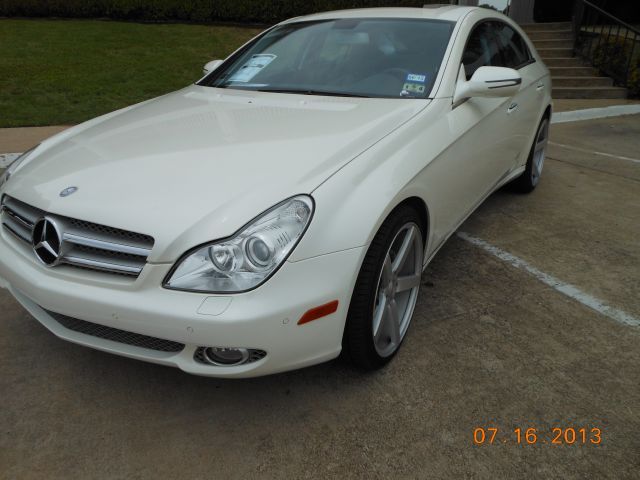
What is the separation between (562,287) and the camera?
2.91 meters

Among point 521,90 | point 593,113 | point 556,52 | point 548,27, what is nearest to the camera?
point 521,90

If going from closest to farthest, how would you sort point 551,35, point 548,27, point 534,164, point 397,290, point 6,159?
1. point 397,290
2. point 534,164
3. point 6,159
4. point 551,35
5. point 548,27

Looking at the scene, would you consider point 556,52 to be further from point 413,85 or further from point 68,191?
point 68,191

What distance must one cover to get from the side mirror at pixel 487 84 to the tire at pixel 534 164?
1.58 metres

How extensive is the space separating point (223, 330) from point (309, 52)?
2.02 m

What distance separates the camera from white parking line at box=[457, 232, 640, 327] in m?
2.63

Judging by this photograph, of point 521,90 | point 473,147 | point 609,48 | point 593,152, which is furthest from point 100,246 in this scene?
point 609,48

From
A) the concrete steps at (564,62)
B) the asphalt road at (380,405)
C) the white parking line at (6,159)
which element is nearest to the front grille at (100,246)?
the asphalt road at (380,405)

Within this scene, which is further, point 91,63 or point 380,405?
point 91,63

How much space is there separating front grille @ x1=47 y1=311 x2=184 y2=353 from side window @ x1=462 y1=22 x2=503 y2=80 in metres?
2.12

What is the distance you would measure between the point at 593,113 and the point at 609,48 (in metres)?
2.57

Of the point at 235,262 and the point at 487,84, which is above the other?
the point at 487,84

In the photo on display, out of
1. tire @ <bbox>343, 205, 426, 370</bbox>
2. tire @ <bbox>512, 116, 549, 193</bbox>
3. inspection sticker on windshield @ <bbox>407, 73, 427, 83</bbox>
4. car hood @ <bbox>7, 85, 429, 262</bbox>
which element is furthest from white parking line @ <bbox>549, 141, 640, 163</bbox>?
tire @ <bbox>343, 205, 426, 370</bbox>

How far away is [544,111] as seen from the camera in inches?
167
